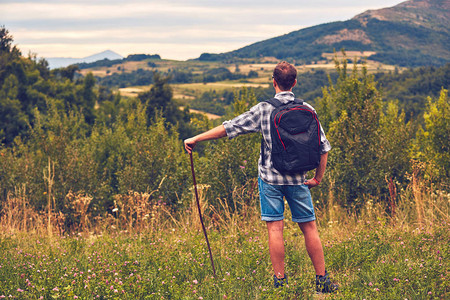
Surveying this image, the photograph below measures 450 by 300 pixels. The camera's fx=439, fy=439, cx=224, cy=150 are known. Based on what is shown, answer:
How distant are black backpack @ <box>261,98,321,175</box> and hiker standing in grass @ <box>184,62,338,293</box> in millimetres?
74

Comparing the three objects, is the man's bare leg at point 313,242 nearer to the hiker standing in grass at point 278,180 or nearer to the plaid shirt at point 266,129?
the hiker standing in grass at point 278,180

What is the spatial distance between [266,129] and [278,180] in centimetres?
44

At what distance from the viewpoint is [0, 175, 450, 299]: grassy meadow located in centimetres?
370

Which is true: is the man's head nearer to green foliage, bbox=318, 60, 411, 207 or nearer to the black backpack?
the black backpack

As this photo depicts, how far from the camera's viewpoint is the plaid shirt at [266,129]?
146 inches

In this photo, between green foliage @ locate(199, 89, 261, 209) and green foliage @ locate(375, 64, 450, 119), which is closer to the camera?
green foliage @ locate(199, 89, 261, 209)

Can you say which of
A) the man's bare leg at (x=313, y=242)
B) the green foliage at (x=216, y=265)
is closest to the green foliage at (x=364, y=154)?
the green foliage at (x=216, y=265)

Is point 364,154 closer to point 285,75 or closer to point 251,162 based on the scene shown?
point 251,162

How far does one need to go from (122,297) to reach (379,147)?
5.27m

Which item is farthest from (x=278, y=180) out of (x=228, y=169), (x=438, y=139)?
(x=438, y=139)

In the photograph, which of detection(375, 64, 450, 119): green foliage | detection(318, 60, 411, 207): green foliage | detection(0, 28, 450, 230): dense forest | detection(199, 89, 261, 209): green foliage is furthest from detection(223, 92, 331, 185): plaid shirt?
detection(375, 64, 450, 119): green foliage

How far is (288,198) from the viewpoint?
12.6 feet

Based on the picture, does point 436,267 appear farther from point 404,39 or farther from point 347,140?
point 404,39

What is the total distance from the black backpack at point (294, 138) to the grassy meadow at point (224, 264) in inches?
40.9
